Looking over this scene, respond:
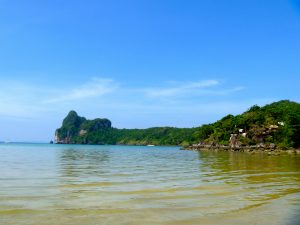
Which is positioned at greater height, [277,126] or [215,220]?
[277,126]

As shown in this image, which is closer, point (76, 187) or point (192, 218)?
point (192, 218)

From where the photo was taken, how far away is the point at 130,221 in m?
9.40

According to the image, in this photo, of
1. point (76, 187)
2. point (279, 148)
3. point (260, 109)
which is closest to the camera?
point (76, 187)

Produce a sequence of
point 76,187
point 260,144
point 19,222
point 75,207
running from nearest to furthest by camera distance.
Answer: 1. point 19,222
2. point 75,207
3. point 76,187
4. point 260,144

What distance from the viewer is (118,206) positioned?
1162 centimetres

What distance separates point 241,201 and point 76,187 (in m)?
7.76

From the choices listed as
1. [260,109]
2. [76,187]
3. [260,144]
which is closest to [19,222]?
[76,187]

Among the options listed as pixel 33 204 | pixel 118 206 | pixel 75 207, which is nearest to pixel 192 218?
pixel 118 206

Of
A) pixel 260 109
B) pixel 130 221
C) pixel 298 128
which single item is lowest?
pixel 130 221

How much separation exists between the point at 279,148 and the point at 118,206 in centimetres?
8137

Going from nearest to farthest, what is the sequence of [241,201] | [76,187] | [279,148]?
1. [241,201]
2. [76,187]
3. [279,148]

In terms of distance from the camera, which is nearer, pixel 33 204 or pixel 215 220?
pixel 215 220

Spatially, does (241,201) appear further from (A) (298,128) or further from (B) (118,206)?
(A) (298,128)

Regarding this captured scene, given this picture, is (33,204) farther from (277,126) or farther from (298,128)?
(277,126)
